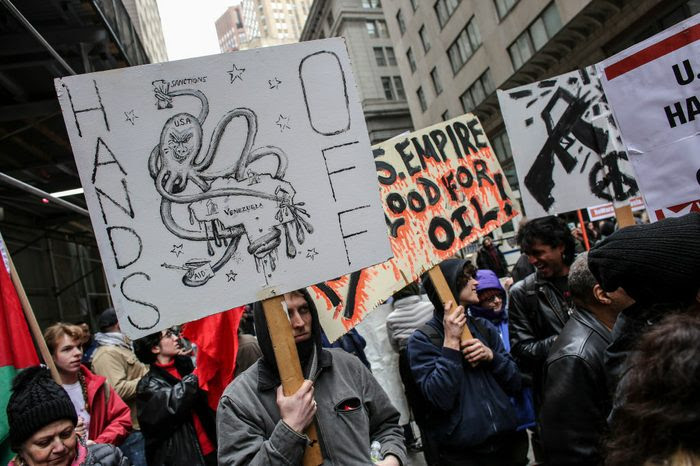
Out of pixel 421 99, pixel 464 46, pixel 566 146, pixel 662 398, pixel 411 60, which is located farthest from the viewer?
pixel 421 99

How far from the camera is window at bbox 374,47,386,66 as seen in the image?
4997 cm

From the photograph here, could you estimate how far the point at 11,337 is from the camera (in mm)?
2873

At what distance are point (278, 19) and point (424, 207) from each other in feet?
506

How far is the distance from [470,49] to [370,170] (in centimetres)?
2856

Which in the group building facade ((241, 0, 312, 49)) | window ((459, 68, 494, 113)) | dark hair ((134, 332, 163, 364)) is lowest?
dark hair ((134, 332, 163, 364))

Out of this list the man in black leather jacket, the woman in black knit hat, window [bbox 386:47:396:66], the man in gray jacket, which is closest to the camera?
the man in gray jacket

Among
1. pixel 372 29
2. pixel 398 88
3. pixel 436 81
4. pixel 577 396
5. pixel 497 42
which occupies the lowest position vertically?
pixel 577 396

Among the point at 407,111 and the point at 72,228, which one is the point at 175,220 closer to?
the point at 72,228

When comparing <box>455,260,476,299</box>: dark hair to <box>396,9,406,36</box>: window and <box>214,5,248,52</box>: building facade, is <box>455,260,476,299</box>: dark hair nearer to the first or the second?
<box>396,9,406,36</box>: window

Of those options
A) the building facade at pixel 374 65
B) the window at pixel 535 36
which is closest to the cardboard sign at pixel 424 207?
the window at pixel 535 36

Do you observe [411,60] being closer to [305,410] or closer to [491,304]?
[491,304]

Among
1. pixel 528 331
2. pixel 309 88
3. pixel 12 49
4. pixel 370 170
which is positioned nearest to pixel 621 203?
pixel 528 331

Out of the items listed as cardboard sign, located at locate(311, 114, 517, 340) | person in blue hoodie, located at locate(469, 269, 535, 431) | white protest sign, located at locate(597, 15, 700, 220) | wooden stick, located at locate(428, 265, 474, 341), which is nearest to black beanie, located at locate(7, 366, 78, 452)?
cardboard sign, located at locate(311, 114, 517, 340)

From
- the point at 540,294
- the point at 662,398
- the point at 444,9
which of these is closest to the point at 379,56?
the point at 444,9
